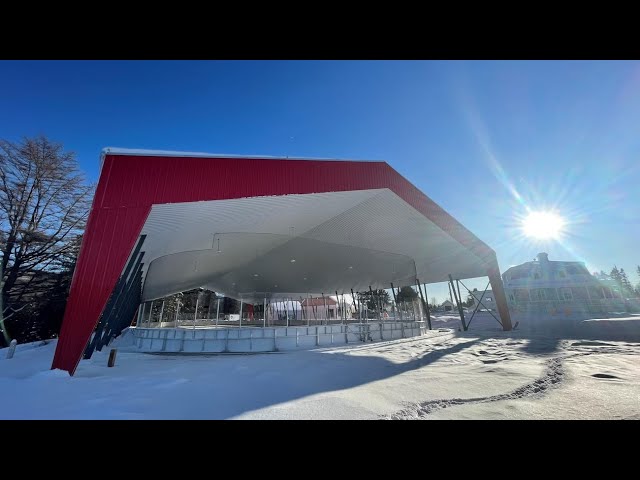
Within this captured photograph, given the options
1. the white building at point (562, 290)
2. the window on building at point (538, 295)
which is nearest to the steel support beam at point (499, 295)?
the white building at point (562, 290)

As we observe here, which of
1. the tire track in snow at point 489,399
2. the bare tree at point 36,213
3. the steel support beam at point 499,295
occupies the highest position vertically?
the bare tree at point 36,213

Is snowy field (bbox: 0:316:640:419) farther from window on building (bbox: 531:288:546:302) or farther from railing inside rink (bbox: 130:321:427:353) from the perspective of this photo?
window on building (bbox: 531:288:546:302)

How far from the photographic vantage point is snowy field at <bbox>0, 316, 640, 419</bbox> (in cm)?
389

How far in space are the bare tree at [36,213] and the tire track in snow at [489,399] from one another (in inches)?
1034

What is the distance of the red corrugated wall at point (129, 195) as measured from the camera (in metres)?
6.60

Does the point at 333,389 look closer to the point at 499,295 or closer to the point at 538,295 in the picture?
the point at 499,295

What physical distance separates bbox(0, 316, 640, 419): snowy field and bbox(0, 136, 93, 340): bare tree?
50.3ft

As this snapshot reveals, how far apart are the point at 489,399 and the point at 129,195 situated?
939 centimetres

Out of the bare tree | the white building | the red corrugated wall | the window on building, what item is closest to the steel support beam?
the red corrugated wall

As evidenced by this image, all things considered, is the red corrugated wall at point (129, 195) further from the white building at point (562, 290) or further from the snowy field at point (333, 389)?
the white building at point (562, 290)

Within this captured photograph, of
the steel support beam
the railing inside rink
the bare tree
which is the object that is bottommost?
the railing inside rink
